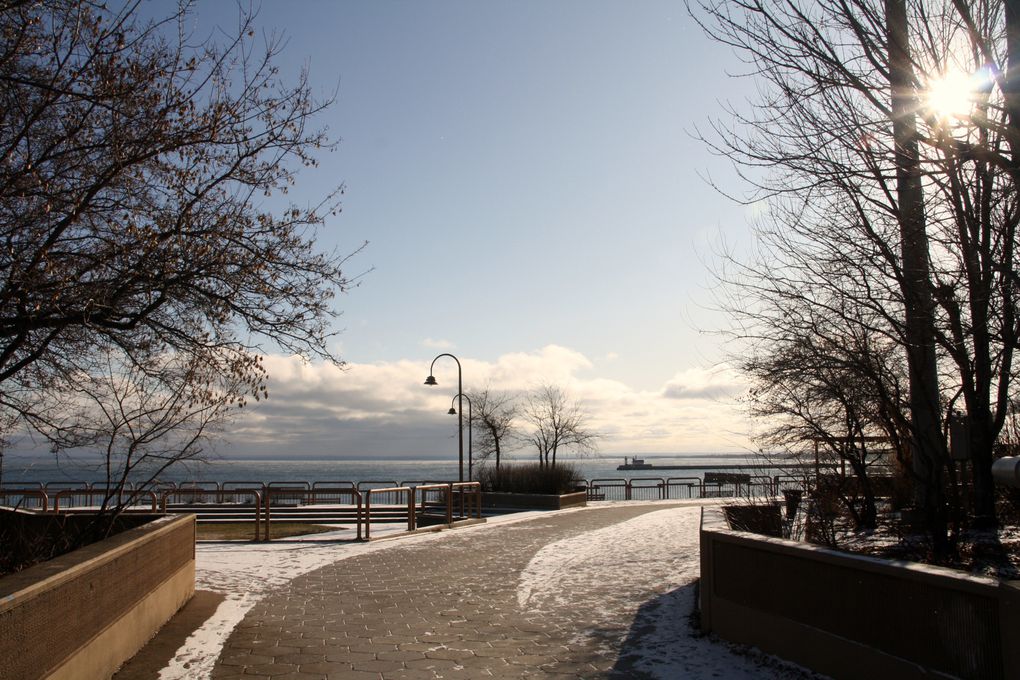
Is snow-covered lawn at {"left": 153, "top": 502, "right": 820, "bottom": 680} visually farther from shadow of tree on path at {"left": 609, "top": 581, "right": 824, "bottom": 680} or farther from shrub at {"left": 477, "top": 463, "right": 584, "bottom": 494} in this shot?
shrub at {"left": 477, "top": 463, "right": 584, "bottom": 494}

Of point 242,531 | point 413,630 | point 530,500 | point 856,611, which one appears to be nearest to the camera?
point 856,611

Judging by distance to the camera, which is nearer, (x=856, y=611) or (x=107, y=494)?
(x=856, y=611)

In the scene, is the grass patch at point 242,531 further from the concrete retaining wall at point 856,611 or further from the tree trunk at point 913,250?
the tree trunk at point 913,250

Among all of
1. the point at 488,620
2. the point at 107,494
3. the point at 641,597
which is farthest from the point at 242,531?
the point at 488,620

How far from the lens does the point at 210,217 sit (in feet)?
31.0

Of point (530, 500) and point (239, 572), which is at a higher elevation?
point (239, 572)

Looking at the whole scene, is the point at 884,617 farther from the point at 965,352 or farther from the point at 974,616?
the point at 965,352

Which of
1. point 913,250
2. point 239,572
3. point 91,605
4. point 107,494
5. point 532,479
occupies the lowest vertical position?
point 239,572

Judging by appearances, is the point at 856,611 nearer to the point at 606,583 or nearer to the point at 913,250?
the point at 913,250

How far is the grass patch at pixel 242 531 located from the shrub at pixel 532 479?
9.73 meters

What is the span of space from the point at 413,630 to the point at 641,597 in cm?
331

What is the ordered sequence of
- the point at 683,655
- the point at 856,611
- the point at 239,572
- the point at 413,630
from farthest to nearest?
the point at 239,572, the point at 413,630, the point at 683,655, the point at 856,611

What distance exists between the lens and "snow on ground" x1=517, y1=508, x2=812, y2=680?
7273 millimetres

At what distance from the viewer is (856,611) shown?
6.04 metres
